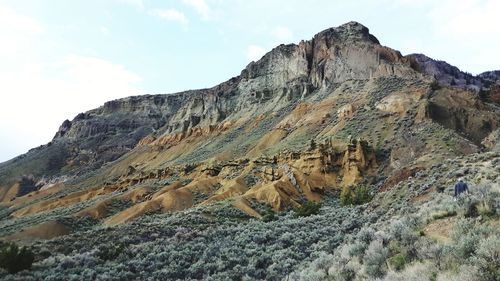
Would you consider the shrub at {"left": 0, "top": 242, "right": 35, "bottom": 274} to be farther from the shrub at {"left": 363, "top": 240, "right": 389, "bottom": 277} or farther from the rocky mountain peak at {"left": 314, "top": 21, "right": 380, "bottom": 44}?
the rocky mountain peak at {"left": 314, "top": 21, "right": 380, "bottom": 44}

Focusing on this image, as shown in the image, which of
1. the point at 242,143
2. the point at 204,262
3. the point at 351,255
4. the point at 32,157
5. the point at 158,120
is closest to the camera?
the point at 351,255

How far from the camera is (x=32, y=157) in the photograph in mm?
136375

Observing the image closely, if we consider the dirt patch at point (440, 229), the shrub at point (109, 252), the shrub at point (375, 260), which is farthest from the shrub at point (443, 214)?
the shrub at point (109, 252)

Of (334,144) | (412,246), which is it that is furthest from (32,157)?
(412,246)

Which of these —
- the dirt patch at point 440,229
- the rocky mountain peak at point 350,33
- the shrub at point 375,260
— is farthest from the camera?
the rocky mountain peak at point 350,33

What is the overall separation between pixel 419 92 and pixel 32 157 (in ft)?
386

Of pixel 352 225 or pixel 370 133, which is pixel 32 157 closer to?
pixel 370 133

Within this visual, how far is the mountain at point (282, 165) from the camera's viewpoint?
1866cm

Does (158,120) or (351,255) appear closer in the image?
(351,255)

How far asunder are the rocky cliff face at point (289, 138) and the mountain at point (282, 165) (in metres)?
0.28

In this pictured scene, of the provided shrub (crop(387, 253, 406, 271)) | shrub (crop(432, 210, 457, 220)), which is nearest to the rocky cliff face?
shrub (crop(432, 210, 457, 220))

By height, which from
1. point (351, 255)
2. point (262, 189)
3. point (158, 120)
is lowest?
point (262, 189)

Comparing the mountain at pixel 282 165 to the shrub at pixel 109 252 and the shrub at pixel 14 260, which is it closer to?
the shrub at pixel 109 252

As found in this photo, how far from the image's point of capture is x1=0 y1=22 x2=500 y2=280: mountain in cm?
1866
